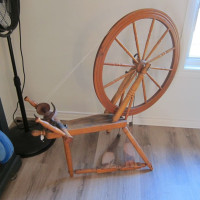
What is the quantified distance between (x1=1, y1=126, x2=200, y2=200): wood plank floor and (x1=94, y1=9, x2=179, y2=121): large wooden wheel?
421mm

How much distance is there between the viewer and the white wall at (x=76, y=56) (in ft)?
4.91

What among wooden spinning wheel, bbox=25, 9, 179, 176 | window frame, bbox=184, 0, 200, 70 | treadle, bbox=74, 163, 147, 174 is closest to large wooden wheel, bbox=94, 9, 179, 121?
wooden spinning wheel, bbox=25, 9, 179, 176

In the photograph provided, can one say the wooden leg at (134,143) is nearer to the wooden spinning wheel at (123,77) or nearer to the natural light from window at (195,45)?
the wooden spinning wheel at (123,77)

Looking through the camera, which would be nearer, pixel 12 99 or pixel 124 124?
pixel 124 124

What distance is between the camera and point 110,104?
138 cm

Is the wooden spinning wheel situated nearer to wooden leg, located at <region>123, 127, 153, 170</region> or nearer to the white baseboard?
wooden leg, located at <region>123, 127, 153, 170</region>

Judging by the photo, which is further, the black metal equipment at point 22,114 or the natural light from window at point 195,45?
the natural light from window at point 195,45

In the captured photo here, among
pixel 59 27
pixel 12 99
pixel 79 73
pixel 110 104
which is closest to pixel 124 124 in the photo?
pixel 110 104

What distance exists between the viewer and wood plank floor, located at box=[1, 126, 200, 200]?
1.36m

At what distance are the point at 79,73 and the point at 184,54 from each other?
2.72ft

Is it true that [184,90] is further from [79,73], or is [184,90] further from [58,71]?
[58,71]

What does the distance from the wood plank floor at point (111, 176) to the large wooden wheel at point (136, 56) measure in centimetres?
42

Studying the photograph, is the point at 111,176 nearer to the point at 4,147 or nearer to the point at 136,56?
the point at 4,147

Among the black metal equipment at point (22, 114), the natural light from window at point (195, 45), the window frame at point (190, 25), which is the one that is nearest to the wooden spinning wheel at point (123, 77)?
the window frame at point (190, 25)
